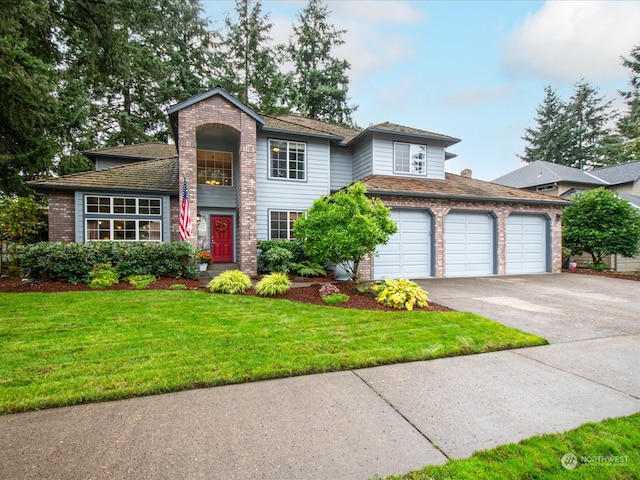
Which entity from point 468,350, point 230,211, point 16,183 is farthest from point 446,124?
point 16,183

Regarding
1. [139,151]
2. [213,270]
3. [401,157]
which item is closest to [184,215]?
[213,270]

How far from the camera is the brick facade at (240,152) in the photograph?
10.5 metres

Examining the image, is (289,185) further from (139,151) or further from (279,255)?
(139,151)

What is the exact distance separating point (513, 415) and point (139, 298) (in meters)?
7.06

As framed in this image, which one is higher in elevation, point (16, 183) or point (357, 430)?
point (16, 183)

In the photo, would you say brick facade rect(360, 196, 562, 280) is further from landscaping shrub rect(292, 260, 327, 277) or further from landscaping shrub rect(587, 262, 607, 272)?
landscaping shrub rect(587, 262, 607, 272)

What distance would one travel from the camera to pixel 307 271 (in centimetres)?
1037

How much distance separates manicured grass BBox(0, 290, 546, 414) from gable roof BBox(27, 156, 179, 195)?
5.19 meters

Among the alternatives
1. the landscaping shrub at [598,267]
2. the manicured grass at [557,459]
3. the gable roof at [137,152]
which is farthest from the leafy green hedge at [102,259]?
the landscaping shrub at [598,267]

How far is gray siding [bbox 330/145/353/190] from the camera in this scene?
46.0 ft

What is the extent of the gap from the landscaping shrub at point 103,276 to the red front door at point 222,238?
4.71 metres

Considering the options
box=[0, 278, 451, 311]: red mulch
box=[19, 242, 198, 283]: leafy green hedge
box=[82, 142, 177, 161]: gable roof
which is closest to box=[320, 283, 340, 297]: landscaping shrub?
box=[0, 278, 451, 311]: red mulch

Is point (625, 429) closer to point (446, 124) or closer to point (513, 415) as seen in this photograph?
point (513, 415)

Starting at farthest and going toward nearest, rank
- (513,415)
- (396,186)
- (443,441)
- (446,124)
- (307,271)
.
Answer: (446,124), (396,186), (307,271), (513,415), (443,441)
